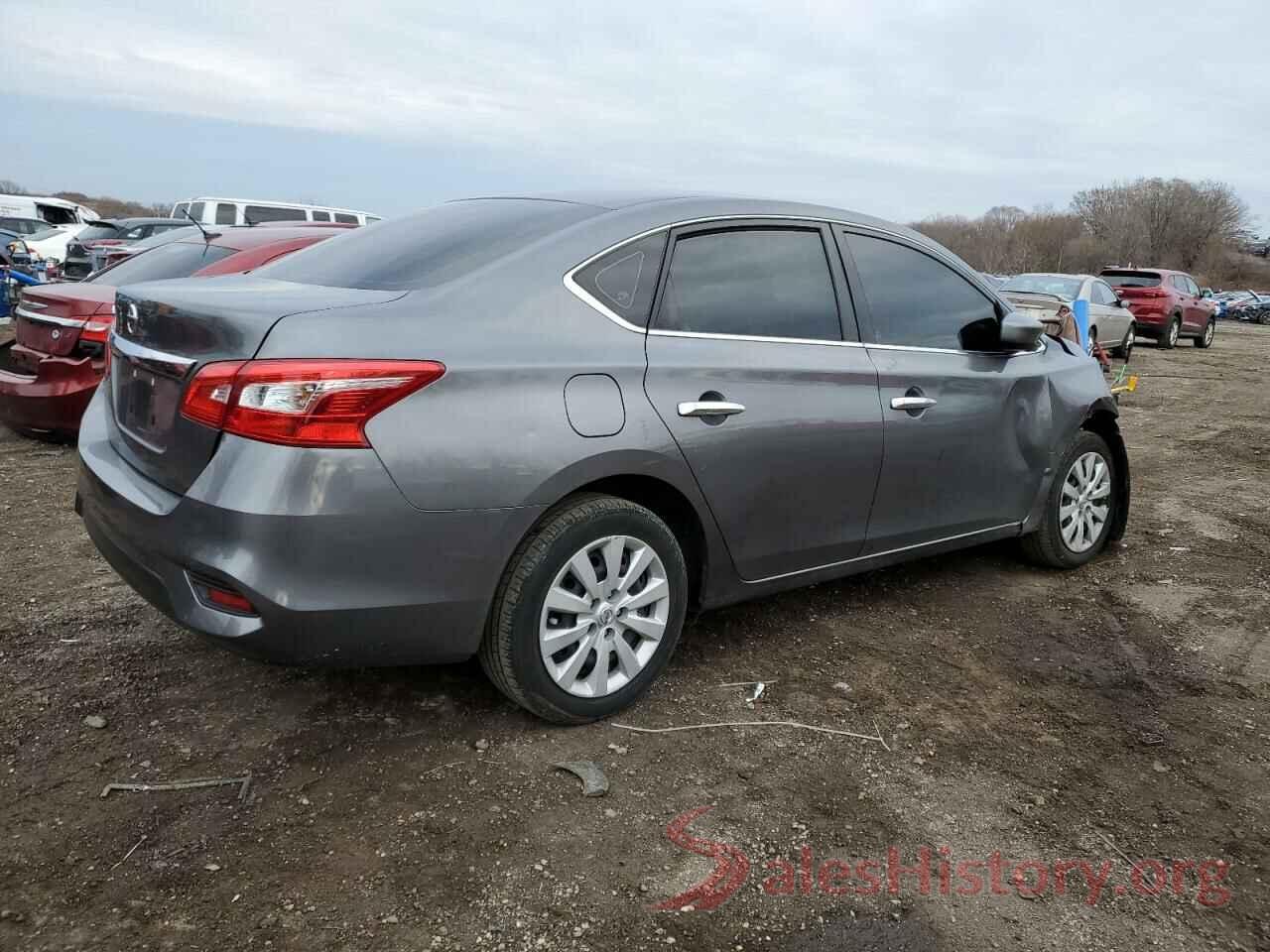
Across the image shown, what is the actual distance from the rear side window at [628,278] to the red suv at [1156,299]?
19251 mm

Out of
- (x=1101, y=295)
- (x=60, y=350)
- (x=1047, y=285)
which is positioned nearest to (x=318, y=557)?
(x=60, y=350)

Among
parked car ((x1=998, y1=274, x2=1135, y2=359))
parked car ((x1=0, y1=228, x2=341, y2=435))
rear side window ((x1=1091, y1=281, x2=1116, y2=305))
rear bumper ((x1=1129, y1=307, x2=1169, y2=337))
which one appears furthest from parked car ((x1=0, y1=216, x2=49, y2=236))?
rear bumper ((x1=1129, y1=307, x2=1169, y2=337))

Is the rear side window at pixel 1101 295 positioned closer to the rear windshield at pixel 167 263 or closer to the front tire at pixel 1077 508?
the front tire at pixel 1077 508

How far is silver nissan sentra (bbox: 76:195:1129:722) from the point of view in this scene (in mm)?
2508

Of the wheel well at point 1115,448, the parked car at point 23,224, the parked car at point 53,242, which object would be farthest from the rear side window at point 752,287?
the parked car at point 23,224

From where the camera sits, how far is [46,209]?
32.4m

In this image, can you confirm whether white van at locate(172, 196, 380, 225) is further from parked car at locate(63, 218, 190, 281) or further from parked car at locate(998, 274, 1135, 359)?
parked car at locate(998, 274, 1135, 359)

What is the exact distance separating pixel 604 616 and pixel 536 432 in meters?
0.63

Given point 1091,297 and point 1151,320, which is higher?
point 1091,297

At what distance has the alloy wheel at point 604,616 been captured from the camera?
2.92 meters

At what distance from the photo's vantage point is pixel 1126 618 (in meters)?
4.31

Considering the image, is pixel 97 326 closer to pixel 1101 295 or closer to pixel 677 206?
pixel 677 206

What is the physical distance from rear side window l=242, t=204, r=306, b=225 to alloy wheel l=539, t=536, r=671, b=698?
18538 millimetres

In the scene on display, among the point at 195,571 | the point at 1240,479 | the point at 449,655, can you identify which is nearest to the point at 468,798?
the point at 449,655
